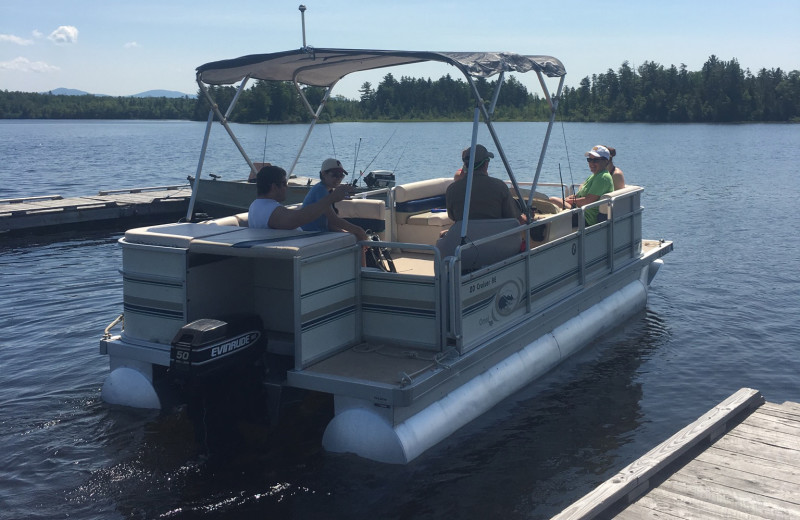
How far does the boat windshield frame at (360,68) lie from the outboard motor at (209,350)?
5.22 feet

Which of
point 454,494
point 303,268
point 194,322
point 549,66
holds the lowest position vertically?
point 454,494

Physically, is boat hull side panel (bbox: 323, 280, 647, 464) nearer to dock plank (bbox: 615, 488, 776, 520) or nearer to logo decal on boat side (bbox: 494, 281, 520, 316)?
logo decal on boat side (bbox: 494, 281, 520, 316)

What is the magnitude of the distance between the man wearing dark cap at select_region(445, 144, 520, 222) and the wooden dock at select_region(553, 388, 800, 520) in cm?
227

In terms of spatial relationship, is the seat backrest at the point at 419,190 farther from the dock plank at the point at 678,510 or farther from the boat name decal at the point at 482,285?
the dock plank at the point at 678,510

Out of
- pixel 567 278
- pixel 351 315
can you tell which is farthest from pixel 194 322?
pixel 567 278

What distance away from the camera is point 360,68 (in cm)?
799

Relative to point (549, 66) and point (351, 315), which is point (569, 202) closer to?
point (549, 66)

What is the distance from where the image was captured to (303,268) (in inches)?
209

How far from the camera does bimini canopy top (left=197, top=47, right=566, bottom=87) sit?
6187 millimetres

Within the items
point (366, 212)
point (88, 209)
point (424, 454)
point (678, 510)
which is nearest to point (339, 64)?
point (366, 212)

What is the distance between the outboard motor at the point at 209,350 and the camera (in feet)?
16.9

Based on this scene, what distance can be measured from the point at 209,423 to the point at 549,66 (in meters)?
4.26

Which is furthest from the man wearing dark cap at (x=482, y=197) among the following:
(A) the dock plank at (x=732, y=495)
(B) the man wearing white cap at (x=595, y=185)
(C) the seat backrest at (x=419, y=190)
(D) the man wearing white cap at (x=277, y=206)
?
(A) the dock plank at (x=732, y=495)

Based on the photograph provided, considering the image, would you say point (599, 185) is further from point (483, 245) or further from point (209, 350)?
point (209, 350)
